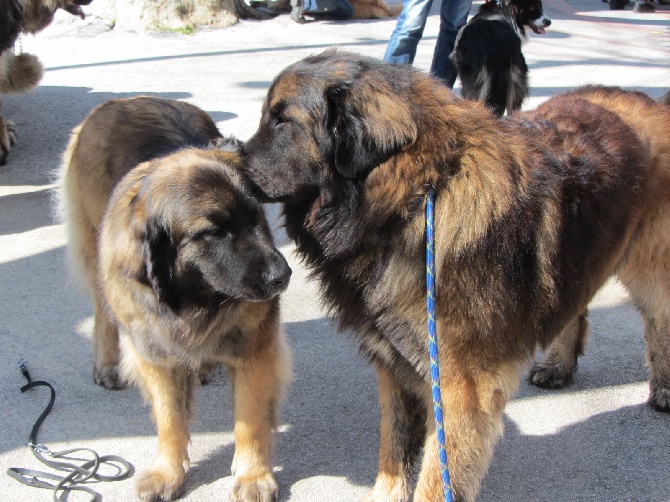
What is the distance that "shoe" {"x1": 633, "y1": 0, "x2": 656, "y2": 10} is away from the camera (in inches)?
619

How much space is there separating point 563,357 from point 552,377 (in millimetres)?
123

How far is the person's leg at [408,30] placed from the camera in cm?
685

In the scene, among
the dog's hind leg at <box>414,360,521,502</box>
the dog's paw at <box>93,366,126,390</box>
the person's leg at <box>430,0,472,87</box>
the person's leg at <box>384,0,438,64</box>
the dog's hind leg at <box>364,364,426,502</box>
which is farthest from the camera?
the person's leg at <box>430,0,472,87</box>

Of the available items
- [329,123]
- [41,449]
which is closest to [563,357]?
[329,123]

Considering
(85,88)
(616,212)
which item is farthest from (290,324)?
(85,88)

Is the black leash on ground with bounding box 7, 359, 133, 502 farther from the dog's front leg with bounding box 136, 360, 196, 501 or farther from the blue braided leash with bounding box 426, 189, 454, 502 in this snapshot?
the blue braided leash with bounding box 426, 189, 454, 502

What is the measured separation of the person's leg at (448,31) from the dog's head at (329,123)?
4.85 meters

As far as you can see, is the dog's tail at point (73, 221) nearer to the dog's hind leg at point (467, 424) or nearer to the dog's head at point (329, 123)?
the dog's head at point (329, 123)

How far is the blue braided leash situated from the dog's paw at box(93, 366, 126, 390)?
2025mm

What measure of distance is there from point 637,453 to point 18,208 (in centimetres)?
507

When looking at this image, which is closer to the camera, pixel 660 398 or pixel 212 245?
pixel 212 245

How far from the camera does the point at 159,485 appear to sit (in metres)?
3.07

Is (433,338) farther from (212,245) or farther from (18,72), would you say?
(18,72)

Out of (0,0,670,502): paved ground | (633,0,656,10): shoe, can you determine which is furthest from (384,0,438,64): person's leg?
(633,0,656,10): shoe
